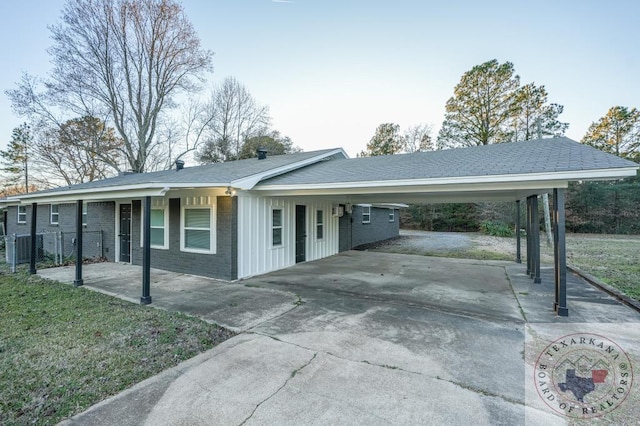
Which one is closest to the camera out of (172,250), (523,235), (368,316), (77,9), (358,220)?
(368,316)

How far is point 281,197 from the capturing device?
28.3 ft

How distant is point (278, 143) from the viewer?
85.7 feet

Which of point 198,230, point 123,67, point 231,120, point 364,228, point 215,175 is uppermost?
point 123,67

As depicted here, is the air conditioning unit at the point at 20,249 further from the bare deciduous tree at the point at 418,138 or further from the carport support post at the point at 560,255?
the bare deciduous tree at the point at 418,138

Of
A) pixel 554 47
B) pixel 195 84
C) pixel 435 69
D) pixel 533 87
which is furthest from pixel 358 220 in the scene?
pixel 533 87

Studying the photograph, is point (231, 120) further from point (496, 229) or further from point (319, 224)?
point (496, 229)

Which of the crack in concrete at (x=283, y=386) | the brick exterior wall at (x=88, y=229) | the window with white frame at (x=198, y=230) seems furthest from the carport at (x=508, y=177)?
the brick exterior wall at (x=88, y=229)

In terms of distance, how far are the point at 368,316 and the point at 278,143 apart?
76.1ft

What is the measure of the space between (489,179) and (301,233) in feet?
20.5

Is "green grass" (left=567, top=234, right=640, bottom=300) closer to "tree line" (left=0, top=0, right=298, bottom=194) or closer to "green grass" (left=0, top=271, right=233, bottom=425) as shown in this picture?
"green grass" (left=0, top=271, right=233, bottom=425)

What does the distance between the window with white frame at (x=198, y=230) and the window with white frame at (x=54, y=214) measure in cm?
860

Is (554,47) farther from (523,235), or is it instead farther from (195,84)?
(195,84)

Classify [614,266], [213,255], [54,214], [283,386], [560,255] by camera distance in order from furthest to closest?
1. [54,214]
2. [614,266]
3. [213,255]
4. [560,255]
5. [283,386]

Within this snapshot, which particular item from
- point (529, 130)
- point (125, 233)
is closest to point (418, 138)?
point (529, 130)
